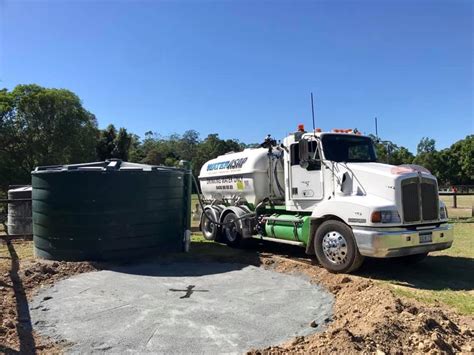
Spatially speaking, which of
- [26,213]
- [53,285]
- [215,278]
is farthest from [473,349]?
[26,213]

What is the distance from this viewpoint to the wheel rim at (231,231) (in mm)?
11982

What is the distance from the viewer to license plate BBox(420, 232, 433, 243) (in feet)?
26.5

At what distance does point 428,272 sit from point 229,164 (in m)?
5.92

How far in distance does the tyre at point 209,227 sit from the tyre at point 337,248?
4.63 m

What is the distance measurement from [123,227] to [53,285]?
2.13m

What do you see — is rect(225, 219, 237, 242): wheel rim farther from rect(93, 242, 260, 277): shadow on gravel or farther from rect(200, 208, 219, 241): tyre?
rect(200, 208, 219, 241): tyre

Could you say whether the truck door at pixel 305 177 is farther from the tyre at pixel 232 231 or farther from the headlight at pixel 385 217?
the tyre at pixel 232 231

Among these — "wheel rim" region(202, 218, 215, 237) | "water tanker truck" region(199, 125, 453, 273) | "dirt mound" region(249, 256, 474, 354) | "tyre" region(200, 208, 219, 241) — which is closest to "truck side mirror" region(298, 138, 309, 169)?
"water tanker truck" region(199, 125, 453, 273)

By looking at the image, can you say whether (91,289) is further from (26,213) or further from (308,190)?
(26,213)

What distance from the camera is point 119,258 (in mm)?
9484

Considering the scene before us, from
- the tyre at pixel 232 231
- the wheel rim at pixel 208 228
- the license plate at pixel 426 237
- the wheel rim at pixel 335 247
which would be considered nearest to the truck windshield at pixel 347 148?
the wheel rim at pixel 335 247

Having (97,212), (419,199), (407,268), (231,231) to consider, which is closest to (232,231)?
(231,231)

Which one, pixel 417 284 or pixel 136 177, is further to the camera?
pixel 136 177

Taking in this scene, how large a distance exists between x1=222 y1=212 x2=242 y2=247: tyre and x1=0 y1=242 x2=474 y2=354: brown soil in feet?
14.7
